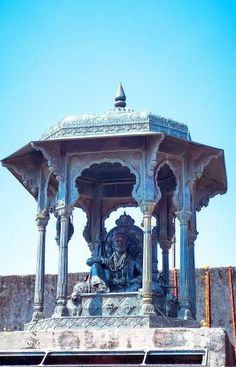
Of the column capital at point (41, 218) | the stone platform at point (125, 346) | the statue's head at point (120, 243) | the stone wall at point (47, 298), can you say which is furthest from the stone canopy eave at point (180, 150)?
the stone wall at point (47, 298)

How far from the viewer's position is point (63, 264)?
37.3ft

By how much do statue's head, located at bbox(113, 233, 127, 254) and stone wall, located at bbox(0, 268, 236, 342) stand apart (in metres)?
10.1

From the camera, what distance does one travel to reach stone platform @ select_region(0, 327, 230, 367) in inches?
374

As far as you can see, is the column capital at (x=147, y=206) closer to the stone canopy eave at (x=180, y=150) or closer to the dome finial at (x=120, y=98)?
the stone canopy eave at (x=180, y=150)

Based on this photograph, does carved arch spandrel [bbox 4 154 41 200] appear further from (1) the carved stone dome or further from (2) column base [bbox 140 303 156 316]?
(2) column base [bbox 140 303 156 316]

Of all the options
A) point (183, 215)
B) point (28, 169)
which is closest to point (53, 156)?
point (28, 169)

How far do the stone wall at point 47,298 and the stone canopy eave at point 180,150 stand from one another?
10028 millimetres

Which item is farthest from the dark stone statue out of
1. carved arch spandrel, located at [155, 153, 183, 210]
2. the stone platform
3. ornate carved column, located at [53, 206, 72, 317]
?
the stone platform

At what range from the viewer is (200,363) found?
946 cm

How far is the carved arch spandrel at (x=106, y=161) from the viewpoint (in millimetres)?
11266

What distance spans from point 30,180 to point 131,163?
68.0 inches

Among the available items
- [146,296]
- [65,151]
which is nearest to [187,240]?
[146,296]

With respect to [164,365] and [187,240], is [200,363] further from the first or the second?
[187,240]

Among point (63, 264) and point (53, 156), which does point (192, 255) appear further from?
point (53, 156)
